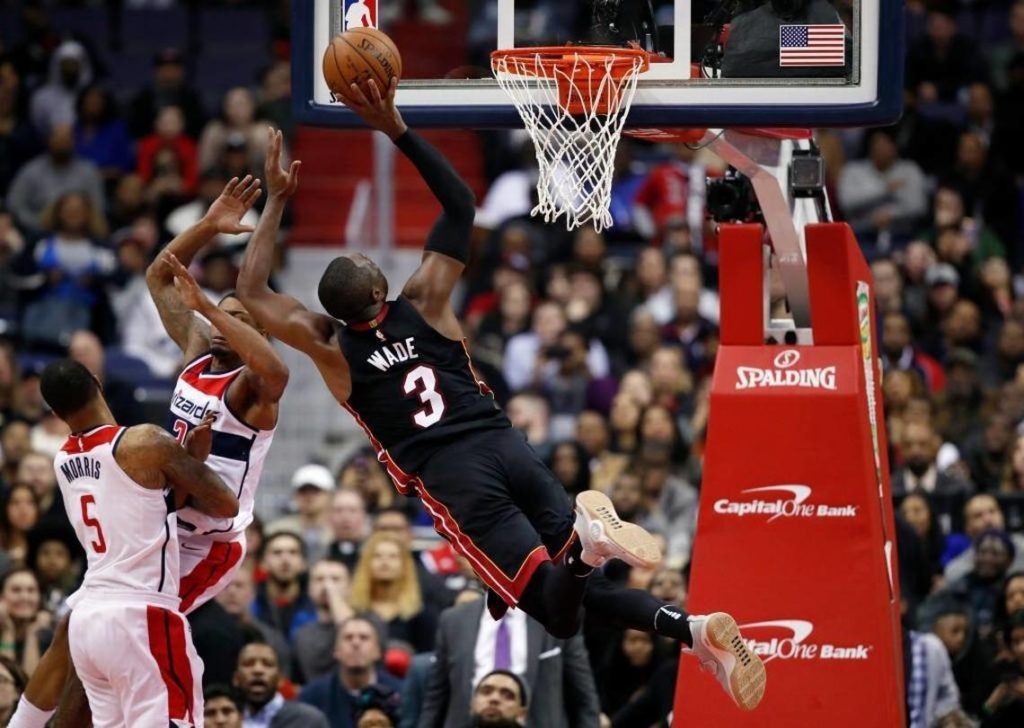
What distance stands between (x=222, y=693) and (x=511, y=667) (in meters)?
1.55

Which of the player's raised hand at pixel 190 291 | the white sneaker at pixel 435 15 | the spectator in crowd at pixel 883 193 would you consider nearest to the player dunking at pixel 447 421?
the player's raised hand at pixel 190 291

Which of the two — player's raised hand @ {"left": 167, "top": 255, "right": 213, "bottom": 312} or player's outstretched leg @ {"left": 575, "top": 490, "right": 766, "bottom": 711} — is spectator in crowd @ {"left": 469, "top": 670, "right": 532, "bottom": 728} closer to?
player's outstretched leg @ {"left": 575, "top": 490, "right": 766, "bottom": 711}

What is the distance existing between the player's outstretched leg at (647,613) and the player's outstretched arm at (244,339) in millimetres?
1451

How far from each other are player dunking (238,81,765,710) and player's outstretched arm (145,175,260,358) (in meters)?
0.60

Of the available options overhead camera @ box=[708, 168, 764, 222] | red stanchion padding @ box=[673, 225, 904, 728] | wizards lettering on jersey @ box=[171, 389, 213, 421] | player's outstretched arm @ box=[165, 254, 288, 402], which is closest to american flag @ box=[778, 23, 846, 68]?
red stanchion padding @ box=[673, 225, 904, 728]

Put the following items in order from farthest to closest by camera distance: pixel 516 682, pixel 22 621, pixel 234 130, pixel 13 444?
1. pixel 234 130
2. pixel 13 444
3. pixel 22 621
4. pixel 516 682

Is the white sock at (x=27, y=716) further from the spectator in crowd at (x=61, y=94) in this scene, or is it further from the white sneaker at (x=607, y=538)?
the spectator in crowd at (x=61, y=94)

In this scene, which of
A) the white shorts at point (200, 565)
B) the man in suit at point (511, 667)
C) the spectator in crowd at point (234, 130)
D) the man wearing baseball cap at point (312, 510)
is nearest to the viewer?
the white shorts at point (200, 565)

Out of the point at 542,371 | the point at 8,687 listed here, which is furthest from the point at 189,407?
Result: the point at 542,371

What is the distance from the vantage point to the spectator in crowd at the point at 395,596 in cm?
1307

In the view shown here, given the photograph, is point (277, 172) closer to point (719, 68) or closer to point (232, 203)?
point (232, 203)

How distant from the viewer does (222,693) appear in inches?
435

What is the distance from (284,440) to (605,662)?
552 centimetres

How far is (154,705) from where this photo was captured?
359 inches
